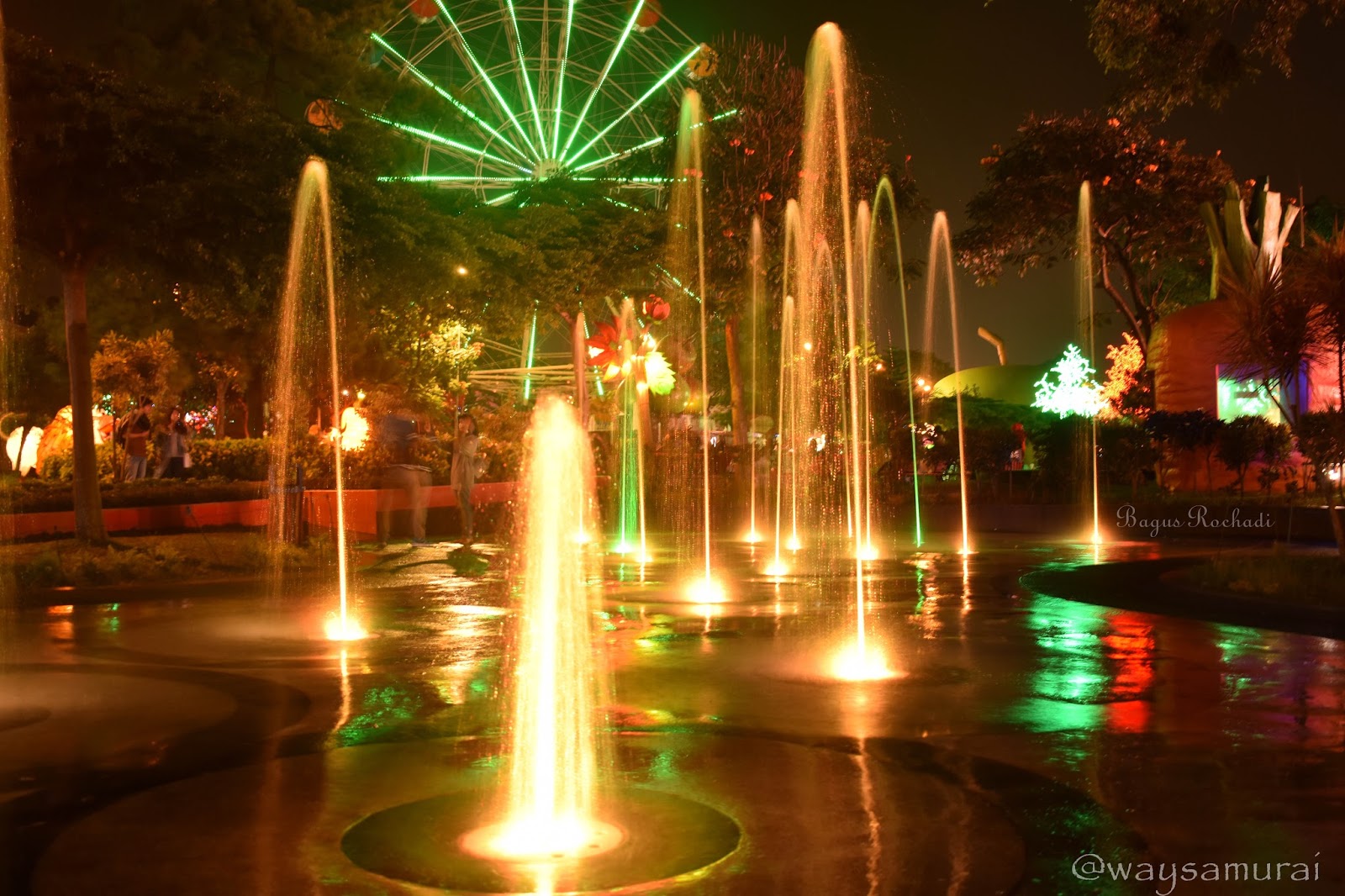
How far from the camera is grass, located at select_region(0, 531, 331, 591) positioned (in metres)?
15.5

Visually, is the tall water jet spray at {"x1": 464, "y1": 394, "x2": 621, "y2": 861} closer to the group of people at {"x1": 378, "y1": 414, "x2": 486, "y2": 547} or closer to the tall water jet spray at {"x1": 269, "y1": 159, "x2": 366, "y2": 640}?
the tall water jet spray at {"x1": 269, "y1": 159, "x2": 366, "y2": 640}

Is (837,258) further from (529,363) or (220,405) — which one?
(220,405)

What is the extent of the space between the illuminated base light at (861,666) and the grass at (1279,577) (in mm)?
4974

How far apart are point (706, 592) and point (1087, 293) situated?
3147 centimetres

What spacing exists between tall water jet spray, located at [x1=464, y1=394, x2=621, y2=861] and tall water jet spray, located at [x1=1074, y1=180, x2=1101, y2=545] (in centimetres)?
1463

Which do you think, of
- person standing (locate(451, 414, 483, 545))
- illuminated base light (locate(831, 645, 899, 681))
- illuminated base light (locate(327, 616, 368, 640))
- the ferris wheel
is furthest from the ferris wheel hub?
illuminated base light (locate(831, 645, 899, 681))

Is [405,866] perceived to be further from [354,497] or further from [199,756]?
[354,497]

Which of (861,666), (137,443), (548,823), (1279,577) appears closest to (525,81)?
(137,443)

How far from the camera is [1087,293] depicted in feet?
142

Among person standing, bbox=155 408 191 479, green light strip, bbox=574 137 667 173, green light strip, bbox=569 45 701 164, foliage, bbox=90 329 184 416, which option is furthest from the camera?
green light strip, bbox=569 45 701 164

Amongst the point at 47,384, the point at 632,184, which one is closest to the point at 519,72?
the point at 632,184

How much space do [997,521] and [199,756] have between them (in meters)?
21.8

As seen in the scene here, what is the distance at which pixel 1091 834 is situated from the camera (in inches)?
216

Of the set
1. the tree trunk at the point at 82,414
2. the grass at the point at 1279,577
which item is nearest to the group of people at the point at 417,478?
the tree trunk at the point at 82,414
